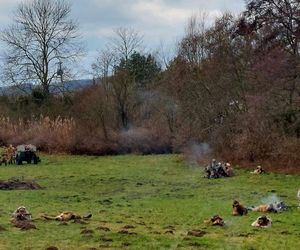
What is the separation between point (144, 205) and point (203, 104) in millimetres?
19727

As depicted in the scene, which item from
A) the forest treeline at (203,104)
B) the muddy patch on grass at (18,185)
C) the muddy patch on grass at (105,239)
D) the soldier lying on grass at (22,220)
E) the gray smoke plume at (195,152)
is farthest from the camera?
the gray smoke plume at (195,152)

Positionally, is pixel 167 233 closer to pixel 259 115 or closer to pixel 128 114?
pixel 259 115

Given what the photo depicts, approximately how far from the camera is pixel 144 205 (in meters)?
17.1

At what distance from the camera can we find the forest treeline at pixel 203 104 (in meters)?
29.5

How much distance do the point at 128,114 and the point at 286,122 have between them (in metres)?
20.0

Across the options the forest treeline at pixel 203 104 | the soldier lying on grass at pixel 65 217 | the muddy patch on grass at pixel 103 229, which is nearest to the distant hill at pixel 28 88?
the forest treeline at pixel 203 104

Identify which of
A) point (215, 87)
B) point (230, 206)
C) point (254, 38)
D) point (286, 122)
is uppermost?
point (254, 38)

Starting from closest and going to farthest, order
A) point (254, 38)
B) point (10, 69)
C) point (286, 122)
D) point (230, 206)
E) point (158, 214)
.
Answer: point (158, 214) < point (230, 206) < point (286, 122) < point (254, 38) < point (10, 69)

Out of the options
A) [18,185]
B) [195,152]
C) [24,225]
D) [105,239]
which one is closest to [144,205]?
[24,225]

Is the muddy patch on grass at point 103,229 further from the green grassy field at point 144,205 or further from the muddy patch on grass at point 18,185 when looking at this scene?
the muddy patch on grass at point 18,185

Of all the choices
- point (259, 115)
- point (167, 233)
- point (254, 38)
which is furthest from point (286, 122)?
point (167, 233)

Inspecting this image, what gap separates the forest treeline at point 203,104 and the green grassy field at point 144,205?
10.5 ft

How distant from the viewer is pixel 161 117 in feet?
151

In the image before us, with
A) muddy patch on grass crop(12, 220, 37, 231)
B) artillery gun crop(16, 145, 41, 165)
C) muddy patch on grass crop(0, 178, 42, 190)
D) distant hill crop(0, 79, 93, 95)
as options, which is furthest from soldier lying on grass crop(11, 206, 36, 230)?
distant hill crop(0, 79, 93, 95)
